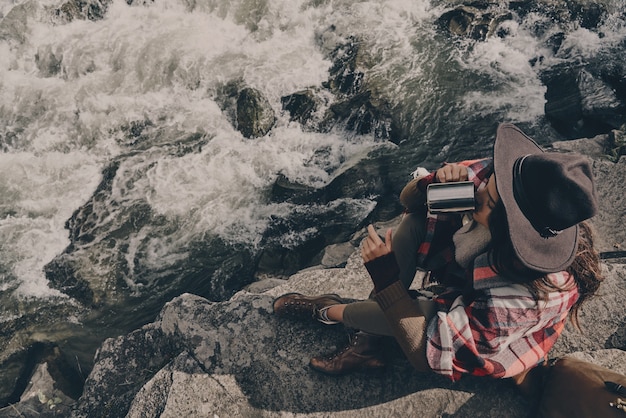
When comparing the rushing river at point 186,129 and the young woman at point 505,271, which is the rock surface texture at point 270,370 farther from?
the rushing river at point 186,129

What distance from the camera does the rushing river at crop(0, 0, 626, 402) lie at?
23.9 feet

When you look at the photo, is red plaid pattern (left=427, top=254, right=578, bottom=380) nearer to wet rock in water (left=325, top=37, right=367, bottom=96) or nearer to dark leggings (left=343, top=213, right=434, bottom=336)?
dark leggings (left=343, top=213, right=434, bottom=336)

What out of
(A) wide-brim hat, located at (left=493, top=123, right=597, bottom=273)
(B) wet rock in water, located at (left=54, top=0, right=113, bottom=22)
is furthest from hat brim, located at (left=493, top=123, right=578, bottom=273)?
(B) wet rock in water, located at (left=54, top=0, right=113, bottom=22)

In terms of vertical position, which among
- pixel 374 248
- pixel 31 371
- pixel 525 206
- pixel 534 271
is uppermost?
pixel 525 206

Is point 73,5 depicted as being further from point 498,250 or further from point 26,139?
point 498,250

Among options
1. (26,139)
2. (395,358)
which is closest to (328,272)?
(395,358)

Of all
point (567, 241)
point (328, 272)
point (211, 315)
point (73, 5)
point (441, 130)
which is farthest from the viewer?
point (73, 5)

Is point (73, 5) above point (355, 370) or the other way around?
above

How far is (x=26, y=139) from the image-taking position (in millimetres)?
9070

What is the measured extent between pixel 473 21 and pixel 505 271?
8565 millimetres

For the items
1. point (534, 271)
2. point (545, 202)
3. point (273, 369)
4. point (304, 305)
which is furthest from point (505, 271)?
point (273, 369)

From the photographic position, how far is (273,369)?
3.91m

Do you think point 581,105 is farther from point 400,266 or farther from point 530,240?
point 530,240

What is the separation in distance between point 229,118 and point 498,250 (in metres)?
7.11
